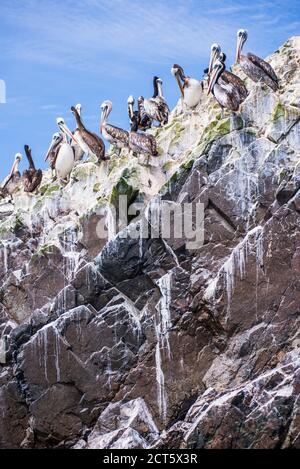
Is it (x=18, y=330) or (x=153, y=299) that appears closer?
(x=153, y=299)

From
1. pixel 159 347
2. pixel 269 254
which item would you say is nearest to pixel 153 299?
pixel 159 347

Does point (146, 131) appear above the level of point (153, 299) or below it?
above

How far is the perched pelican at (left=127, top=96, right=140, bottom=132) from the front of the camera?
27.7m

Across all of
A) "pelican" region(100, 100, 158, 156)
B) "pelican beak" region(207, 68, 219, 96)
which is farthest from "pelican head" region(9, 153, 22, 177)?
"pelican beak" region(207, 68, 219, 96)

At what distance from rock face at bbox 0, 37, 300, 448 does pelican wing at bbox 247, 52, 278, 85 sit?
40 cm

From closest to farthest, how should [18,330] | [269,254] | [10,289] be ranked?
[269,254], [18,330], [10,289]

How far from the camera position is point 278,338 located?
22.5m

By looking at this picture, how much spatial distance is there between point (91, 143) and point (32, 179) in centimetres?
332

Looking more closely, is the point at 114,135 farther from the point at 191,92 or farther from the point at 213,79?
the point at 213,79

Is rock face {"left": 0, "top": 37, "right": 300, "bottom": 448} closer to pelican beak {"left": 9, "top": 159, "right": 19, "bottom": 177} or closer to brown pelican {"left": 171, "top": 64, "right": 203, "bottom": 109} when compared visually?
brown pelican {"left": 171, "top": 64, "right": 203, "bottom": 109}

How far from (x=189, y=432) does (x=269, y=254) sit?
12.9ft

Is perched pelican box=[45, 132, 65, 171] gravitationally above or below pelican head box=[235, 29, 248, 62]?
below

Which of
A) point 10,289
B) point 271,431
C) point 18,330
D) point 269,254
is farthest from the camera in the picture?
point 10,289

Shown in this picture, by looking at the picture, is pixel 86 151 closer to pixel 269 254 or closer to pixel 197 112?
pixel 197 112
